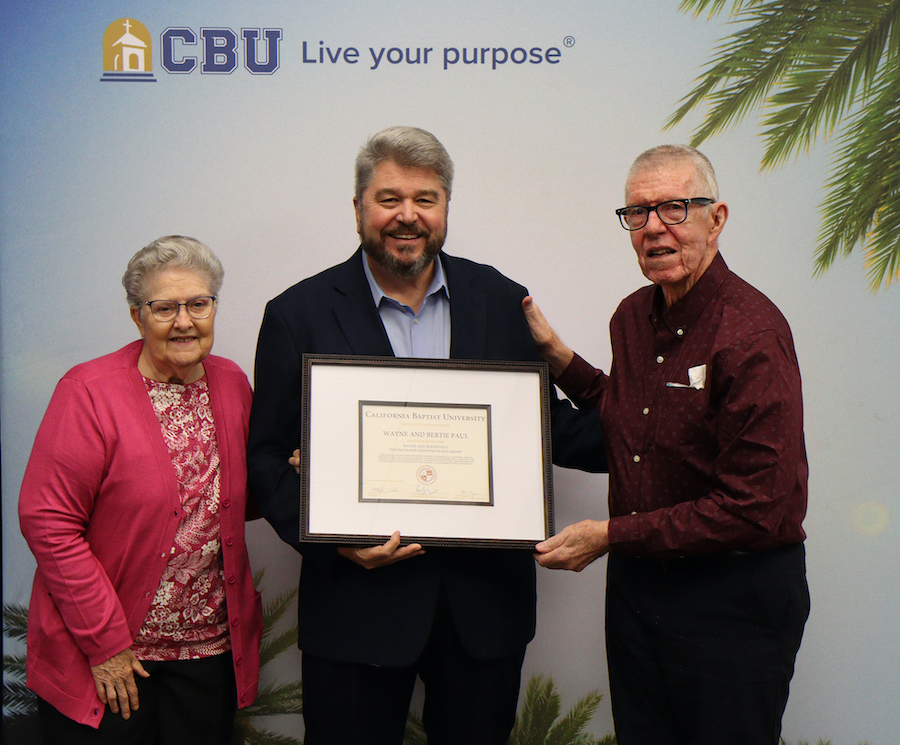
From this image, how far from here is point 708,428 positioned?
175 cm

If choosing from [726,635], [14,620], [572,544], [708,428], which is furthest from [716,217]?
[14,620]

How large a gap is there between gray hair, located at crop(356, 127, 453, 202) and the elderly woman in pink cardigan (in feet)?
1.77

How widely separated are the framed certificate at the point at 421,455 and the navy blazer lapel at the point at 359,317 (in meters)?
0.10

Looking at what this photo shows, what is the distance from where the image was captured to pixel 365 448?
1.88 m

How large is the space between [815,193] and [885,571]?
145 cm

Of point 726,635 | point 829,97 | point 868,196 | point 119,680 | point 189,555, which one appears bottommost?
point 119,680

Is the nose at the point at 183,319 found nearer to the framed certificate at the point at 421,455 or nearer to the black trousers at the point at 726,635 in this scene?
the framed certificate at the point at 421,455

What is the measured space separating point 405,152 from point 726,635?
4.95 ft

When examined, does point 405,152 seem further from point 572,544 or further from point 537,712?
point 537,712

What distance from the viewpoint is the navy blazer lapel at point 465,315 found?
2.03 m

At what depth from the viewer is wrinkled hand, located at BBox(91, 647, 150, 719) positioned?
1.89m

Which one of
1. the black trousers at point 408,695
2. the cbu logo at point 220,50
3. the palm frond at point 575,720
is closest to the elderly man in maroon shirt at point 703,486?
the black trousers at point 408,695

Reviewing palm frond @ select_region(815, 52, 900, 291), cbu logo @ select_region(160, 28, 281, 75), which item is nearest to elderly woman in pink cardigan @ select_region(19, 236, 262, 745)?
cbu logo @ select_region(160, 28, 281, 75)

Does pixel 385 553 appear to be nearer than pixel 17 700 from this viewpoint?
Yes
